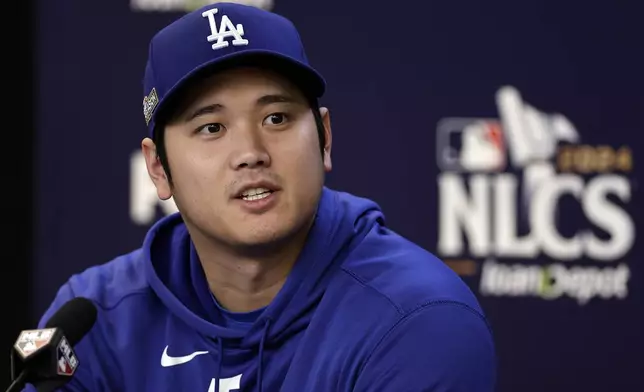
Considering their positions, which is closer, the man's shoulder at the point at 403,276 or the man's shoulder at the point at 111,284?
the man's shoulder at the point at 403,276

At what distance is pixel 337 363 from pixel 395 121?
4.34 feet

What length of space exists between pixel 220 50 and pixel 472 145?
1286 mm

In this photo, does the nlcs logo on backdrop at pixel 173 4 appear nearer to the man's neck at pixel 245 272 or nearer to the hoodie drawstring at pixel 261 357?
the man's neck at pixel 245 272

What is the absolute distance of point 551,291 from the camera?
2.53m

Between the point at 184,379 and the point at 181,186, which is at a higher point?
the point at 181,186

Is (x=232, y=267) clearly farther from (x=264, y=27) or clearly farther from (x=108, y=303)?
(x=264, y=27)

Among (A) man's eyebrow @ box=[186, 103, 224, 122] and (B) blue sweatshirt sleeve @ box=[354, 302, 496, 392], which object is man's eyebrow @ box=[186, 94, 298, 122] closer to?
(A) man's eyebrow @ box=[186, 103, 224, 122]

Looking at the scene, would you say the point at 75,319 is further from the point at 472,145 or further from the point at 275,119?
the point at 472,145

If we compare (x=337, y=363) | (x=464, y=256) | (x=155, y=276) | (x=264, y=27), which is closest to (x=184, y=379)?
(x=155, y=276)

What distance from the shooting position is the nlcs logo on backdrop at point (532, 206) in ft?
8.24

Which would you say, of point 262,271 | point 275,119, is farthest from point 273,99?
point 262,271

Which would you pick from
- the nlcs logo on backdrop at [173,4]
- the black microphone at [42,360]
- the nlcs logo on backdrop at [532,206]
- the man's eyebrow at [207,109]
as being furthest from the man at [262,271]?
the nlcs logo on backdrop at [173,4]

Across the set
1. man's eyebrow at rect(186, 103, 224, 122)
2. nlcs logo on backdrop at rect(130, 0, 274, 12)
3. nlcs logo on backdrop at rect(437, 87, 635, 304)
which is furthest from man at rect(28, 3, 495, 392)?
nlcs logo on backdrop at rect(130, 0, 274, 12)

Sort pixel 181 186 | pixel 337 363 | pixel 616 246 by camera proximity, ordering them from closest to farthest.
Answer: pixel 337 363, pixel 181 186, pixel 616 246
